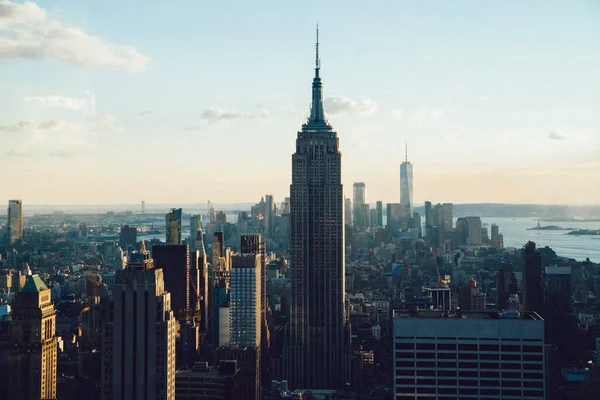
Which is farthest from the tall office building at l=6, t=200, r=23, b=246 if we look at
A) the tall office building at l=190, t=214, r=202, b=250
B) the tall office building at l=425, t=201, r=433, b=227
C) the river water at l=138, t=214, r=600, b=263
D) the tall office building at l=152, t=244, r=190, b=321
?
the tall office building at l=425, t=201, r=433, b=227

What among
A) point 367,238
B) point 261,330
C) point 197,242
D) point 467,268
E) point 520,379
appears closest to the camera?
point 520,379

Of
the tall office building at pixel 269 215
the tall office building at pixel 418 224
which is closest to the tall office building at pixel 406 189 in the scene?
the tall office building at pixel 418 224

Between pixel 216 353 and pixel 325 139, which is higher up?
pixel 325 139

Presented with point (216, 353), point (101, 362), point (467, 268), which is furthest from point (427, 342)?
point (467, 268)

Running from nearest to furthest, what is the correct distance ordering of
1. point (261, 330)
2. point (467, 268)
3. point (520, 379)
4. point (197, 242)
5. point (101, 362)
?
point (520, 379) < point (101, 362) < point (261, 330) < point (197, 242) < point (467, 268)

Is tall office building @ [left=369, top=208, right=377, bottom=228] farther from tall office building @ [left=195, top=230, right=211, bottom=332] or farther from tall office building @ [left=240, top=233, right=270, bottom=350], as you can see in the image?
tall office building @ [left=240, top=233, right=270, bottom=350]

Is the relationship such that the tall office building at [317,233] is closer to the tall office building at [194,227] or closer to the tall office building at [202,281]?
the tall office building at [202,281]

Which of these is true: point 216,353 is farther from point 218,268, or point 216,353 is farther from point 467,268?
point 467,268
